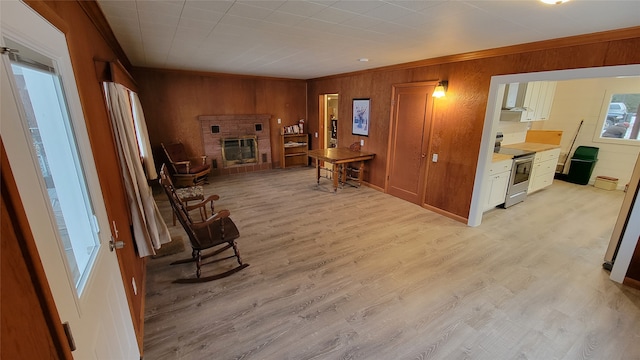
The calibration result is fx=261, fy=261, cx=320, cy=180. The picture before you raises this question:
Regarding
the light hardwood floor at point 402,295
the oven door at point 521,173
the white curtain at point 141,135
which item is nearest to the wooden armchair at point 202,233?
the light hardwood floor at point 402,295

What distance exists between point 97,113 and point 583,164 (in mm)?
8065

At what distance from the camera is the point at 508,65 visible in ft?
10.3

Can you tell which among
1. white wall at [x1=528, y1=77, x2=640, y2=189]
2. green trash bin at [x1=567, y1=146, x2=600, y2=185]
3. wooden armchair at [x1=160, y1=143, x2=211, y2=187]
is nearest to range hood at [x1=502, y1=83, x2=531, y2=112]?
white wall at [x1=528, y1=77, x2=640, y2=189]

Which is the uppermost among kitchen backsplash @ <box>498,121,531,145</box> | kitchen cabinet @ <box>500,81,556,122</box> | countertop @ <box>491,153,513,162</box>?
kitchen cabinet @ <box>500,81,556,122</box>

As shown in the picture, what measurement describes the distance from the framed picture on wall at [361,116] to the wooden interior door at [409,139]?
0.73 metres

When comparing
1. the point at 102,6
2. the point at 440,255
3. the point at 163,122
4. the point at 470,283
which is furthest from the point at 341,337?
the point at 163,122

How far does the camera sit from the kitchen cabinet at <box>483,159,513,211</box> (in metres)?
3.92

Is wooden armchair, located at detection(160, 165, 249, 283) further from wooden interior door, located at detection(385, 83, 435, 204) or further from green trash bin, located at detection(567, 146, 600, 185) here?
green trash bin, located at detection(567, 146, 600, 185)

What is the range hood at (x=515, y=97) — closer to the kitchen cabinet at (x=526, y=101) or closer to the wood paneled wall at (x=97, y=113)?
the kitchen cabinet at (x=526, y=101)

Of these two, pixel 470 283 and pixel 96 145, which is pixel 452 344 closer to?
pixel 470 283

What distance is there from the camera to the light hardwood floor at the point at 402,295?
194cm

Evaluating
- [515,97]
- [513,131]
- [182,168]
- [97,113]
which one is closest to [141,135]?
[182,168]

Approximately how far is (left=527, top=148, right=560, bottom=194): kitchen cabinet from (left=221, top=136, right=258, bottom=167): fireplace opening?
6.05 meters

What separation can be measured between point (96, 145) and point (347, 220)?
3.12 meters
